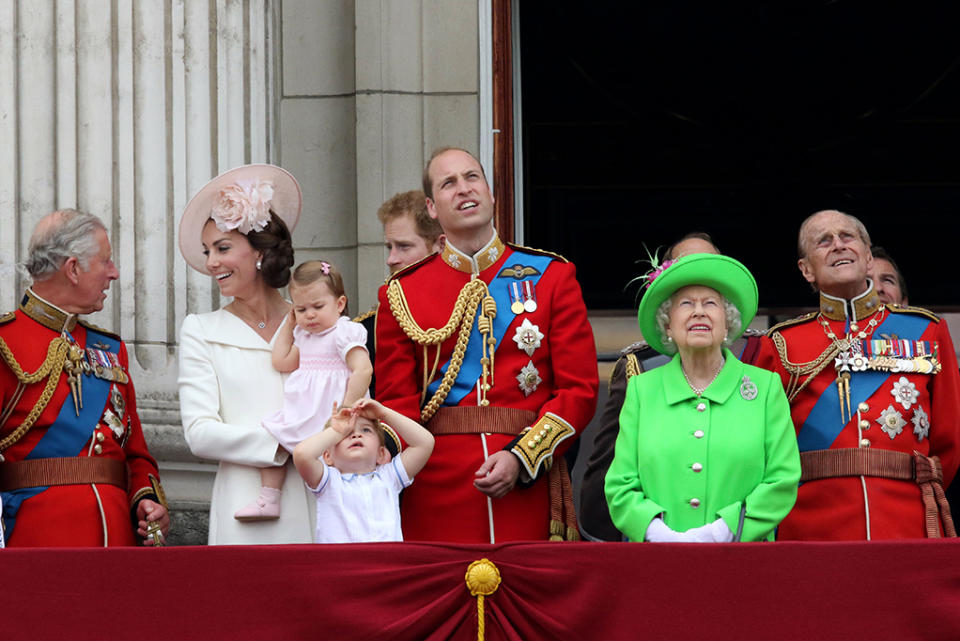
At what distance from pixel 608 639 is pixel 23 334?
6.15 ft

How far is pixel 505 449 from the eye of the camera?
4531 millimetres

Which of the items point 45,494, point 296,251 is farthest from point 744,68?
point 45,494

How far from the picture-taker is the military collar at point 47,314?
4.88 meters

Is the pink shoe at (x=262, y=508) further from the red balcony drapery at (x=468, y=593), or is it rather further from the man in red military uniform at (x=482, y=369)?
the red balcony drapery at (x=468, y=593)

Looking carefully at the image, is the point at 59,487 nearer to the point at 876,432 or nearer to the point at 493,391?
the point at 493,391

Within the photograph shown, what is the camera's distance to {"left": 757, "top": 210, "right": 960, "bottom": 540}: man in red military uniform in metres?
4.72

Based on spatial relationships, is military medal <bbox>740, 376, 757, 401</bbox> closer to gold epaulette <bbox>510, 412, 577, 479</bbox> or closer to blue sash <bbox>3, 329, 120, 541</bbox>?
gold epaulette <bbox>510, 412, 577, 479</bbox>

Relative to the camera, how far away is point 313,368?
4789 mm

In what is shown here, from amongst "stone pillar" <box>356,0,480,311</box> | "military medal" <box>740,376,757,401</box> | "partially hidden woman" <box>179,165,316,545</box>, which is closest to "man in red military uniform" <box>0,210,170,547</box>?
"partially hidden woman" <box>179,165,316,545</box>

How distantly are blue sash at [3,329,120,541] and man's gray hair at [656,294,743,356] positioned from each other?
61.2 inches

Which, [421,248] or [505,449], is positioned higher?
[421,248]

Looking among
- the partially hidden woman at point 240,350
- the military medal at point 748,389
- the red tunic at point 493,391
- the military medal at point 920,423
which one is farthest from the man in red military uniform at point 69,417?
the military medal at point 920,423

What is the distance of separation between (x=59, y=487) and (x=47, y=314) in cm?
50

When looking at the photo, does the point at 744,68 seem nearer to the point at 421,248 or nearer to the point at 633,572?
the point at 421,248
